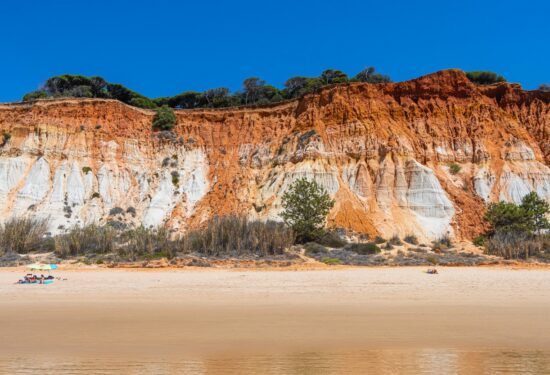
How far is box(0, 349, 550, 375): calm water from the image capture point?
5.74 meters

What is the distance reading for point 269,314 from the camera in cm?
988

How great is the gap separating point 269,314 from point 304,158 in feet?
96.5

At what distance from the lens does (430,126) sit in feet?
132

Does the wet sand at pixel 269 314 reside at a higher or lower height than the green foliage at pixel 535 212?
lower

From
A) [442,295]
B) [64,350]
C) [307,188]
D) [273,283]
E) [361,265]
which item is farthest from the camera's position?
[307,188]

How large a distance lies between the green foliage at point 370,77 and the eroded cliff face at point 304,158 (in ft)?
32.4

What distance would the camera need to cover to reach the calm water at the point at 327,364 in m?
5.74

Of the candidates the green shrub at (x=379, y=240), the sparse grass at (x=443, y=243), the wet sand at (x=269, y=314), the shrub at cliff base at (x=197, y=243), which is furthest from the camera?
the green shrub at (x=379, y=240)

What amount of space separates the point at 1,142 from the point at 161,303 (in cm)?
3595

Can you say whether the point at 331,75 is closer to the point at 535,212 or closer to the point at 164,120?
the point at 164,120

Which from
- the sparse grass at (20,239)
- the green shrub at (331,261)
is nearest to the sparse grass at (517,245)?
the green shrub at (331,261)

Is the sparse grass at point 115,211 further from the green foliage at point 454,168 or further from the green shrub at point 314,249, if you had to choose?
the green foliage at point 454,168

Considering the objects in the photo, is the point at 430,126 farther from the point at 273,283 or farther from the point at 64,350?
the point at 64,350

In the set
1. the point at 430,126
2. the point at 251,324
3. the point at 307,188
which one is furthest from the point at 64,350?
the point at 430,126
